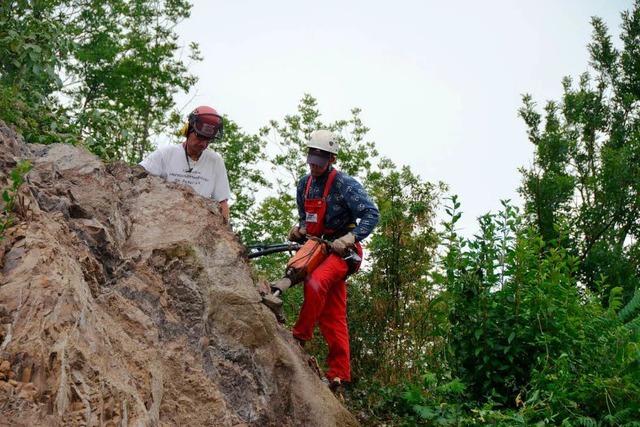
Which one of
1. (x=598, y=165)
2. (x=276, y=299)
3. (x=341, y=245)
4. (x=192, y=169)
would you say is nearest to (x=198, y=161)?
(x=192, y=169)

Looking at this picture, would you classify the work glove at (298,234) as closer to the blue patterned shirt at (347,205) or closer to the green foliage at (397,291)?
the blue patterned shirt at (347,205)

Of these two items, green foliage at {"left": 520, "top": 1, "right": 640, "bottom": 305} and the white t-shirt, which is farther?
green foliage at {"left": 520, "top": 1, "right": 640, "bottom": 305}

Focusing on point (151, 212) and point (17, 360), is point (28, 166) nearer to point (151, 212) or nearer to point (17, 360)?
point (17, 360)

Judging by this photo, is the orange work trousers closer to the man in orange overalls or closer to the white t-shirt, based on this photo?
the man in orange overalls

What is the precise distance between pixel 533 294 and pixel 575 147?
1970 cm

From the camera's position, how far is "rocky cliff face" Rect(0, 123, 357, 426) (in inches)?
168

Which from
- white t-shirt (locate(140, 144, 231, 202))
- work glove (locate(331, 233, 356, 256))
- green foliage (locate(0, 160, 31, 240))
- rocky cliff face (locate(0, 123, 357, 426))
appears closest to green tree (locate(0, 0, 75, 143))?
white t-shirt (locate(140, 144, 231, 202))

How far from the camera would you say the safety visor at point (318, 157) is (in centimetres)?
843

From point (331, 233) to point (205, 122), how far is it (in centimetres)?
163

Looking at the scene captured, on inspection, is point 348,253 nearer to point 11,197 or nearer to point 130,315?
point 130,315

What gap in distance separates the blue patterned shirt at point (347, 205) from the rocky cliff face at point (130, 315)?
4.02ft

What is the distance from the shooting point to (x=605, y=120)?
27.1 metres

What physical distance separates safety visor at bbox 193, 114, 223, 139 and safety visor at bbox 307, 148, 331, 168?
0.92 metres

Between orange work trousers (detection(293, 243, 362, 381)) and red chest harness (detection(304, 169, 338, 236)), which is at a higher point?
red chest harness (detection(304, 169, 338, 236))
